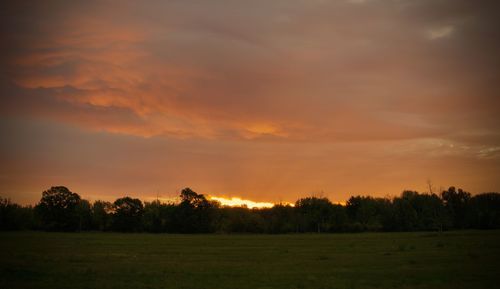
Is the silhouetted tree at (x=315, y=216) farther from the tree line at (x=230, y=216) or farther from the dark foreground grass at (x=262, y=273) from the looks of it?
the dark foreground grass at (x=262, y=273)

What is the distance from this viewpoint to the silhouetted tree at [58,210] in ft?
454

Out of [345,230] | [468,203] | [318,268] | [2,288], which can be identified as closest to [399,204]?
[345,230]

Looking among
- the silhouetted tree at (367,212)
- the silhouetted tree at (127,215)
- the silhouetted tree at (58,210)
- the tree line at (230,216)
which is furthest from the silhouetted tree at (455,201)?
the silhouetted tree at (58,210)

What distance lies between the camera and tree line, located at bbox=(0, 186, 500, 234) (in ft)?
454

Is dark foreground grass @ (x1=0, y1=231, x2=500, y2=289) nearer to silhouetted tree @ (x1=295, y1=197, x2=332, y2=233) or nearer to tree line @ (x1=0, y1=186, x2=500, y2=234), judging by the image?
tree line @ (x1=0, y1=186, x2=500, y2=234)

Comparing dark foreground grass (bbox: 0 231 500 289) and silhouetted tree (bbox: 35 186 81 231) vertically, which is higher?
silhouetted tree (bbox: 35 186 81 231)

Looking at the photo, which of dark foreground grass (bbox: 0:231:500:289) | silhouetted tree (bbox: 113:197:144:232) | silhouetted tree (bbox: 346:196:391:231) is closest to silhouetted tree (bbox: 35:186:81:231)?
silhouetted tree (bbox: 113:197:144:232)

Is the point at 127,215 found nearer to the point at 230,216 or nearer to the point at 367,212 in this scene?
the point at 230,216

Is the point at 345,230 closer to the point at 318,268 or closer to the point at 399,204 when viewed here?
the point at 399,204

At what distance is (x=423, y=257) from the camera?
123 feet

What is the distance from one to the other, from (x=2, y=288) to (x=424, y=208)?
145181 mm

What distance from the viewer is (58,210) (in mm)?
141000

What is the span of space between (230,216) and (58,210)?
2576 inches

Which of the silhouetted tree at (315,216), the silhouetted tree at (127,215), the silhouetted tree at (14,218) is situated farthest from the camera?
the silhouetted tree at (315,216)
